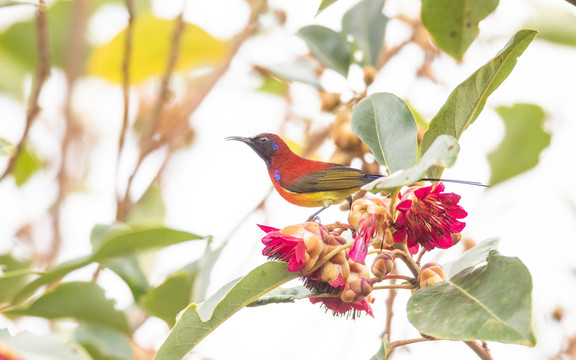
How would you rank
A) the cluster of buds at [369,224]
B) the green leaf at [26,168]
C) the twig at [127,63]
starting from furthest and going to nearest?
1. the green leaf at [26,168]
2. the twig at [127,63]
3. the cluster of buds at [369,224]

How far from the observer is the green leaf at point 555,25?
2.38 m

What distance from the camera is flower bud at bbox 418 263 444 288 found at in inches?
44.0

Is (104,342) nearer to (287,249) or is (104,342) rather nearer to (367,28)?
(287,249)

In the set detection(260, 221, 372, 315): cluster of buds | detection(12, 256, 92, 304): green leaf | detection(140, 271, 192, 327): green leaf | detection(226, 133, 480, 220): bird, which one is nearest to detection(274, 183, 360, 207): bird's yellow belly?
detection(226, 133, 480, 220): bird

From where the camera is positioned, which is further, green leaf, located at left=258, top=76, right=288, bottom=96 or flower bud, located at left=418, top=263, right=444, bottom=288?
green leaf, located at left=258, top=76, right=288, bottom=96

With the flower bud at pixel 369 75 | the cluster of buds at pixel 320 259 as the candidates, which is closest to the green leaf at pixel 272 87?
the flower bud at pixel 369 75

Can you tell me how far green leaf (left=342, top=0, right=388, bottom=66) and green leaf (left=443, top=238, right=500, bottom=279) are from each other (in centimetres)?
90

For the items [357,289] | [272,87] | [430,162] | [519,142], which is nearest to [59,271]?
[357,289]

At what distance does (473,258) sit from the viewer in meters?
1.24

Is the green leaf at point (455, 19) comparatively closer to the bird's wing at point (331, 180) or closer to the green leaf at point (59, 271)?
the bird's wing at point (331, 180)

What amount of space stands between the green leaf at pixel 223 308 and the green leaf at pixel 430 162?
288mm

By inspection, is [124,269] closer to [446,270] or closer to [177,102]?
[446,270]

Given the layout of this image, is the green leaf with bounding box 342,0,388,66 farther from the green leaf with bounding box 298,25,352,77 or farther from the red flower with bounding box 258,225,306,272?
the red flower with bounding box 258,225,306,272

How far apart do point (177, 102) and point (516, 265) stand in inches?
103
